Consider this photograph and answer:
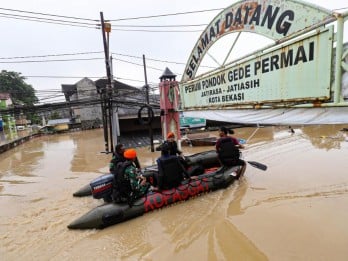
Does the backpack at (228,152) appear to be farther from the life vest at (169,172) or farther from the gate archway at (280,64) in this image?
the life vest at (169,172)

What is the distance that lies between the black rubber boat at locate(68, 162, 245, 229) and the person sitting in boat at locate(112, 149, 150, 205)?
162mm

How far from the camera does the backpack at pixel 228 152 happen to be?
20.2 ft

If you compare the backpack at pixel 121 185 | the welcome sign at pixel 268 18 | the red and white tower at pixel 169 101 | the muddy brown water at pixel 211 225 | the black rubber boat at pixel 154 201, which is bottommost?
the muddy brown water at pixel 211 225

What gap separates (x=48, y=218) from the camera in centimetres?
522

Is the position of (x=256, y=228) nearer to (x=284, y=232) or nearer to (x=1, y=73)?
(x=284, y=232)

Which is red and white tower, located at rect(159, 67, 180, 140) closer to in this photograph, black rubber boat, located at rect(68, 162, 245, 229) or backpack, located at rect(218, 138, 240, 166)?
backpack, located at rect(218, 138, 240, 166)

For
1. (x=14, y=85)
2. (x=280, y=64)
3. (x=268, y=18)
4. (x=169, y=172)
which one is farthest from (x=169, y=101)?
(x=14, y=85)

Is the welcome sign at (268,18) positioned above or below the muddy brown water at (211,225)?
above

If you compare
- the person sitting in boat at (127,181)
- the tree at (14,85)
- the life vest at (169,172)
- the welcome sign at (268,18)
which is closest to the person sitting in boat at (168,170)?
the life vest at (169,172)

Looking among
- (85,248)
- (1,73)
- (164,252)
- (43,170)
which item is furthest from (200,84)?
(1,73)

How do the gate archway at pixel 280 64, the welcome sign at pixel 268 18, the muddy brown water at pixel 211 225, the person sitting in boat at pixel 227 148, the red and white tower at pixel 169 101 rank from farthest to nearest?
the red and white tower at pixel 169 101 → the person sitting in boat at pixel 227 148 → the muddy brown water at pixel 211 225 → the welcome sign at pixel 268 18 → the gate archway at pixel 280 64

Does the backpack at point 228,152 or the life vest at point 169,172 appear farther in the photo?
the backpack at point 228,152

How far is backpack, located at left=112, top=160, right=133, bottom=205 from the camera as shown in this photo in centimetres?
462

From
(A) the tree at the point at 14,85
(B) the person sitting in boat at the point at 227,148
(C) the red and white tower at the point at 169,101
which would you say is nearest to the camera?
(B) the person sitting in boat at the point at 227,148
